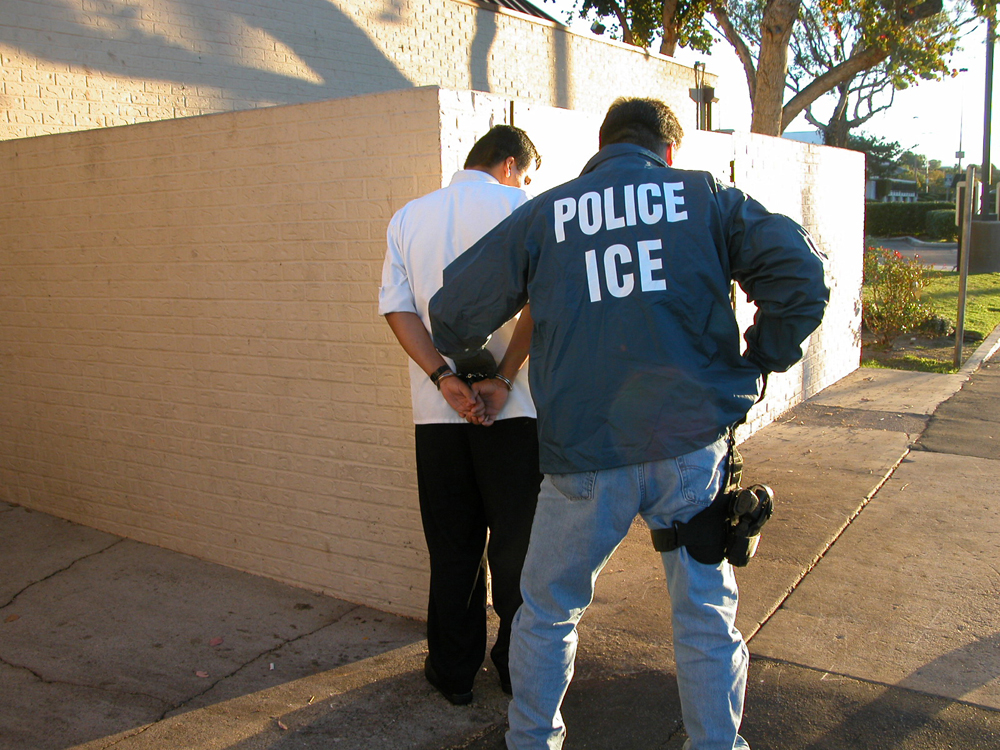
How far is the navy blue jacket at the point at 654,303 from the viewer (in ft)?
7.49

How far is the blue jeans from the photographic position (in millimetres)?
2363

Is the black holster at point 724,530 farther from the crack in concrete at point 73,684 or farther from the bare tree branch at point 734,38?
the bare tree branch at point 734,38

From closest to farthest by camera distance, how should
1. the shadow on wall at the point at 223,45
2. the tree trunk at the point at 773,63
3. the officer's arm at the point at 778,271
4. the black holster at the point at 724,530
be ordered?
the officer's arm at the point at 778,271 < the black holster at the point at 724,530 < the shadow on wall at the point at 223,45 < the tree trunk at the point at 773,63

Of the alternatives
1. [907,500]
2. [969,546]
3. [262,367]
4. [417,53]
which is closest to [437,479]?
[262,367]

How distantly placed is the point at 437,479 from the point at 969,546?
9.70ft

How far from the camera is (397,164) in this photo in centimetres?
359

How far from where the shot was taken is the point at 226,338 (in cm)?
430

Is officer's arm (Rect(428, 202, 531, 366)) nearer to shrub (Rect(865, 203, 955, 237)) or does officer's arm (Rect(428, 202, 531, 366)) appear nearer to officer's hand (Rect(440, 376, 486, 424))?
officer's hand (Rect(440, 376, 486, 424))

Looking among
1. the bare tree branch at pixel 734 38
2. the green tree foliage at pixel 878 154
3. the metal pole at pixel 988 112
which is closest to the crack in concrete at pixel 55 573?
the metal pole at pixel 988 112

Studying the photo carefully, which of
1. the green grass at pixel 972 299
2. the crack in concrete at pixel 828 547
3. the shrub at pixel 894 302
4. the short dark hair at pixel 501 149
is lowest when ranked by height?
the crack in concrete at pixel 828 547

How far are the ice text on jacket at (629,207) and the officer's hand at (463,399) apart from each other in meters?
0.75

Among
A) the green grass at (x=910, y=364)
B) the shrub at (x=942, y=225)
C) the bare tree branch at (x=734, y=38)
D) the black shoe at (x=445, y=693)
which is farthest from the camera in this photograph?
the shrub at (x=942, y=225)

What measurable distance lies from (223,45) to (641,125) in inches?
268

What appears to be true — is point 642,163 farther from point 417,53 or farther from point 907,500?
point 417,53
